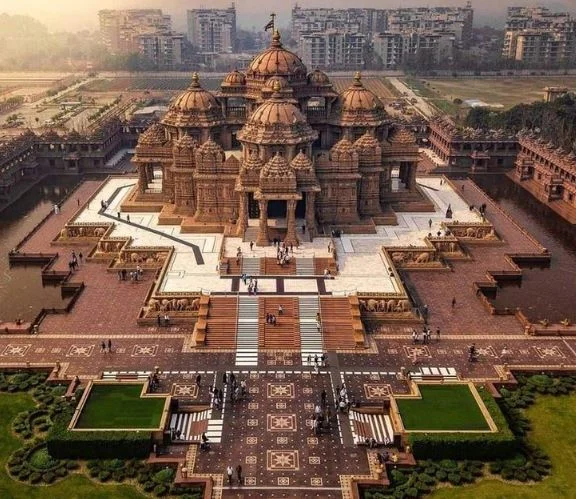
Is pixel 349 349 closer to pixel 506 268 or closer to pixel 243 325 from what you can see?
pixel 243 325

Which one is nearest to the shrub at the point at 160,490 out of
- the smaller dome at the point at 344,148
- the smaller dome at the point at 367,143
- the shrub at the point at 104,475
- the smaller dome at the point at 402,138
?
the shrub at the point at 104,475

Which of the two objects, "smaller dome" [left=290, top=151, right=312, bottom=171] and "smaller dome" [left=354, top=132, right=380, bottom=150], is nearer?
"smaller dome" [left=290, top=151, right=312, bottom=171]

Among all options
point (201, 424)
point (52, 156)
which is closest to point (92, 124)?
point (52, 156)

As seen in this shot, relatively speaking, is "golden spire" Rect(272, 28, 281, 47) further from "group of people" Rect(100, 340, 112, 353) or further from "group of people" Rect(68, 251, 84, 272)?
"group of people" Rect(100, 340, 112, 353)

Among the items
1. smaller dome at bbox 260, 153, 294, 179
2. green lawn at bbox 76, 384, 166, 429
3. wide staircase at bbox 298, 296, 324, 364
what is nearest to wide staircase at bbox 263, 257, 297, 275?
wide staircase at bbox 298, 296, 324, 364

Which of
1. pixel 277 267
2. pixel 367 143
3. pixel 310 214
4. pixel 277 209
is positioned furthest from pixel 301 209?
pixel 277 267

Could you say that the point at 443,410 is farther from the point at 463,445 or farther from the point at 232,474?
the point at 232,474
